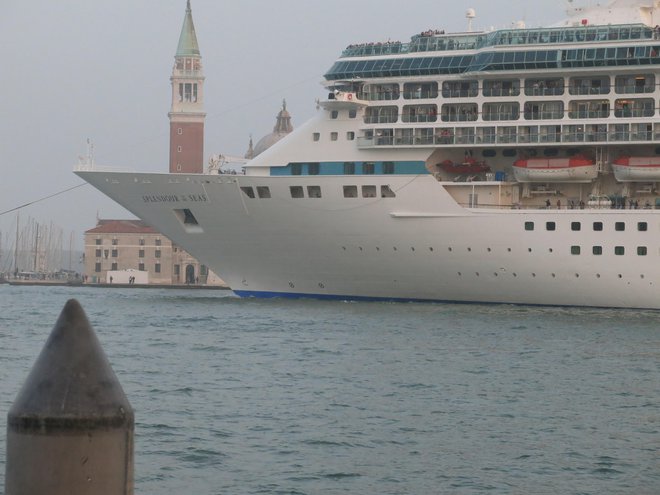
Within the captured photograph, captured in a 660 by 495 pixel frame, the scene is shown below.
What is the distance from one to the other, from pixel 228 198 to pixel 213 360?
15486mm

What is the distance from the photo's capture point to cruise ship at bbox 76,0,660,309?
39.2 meters

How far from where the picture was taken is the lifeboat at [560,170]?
40.1 m

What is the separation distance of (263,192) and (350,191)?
269 cm

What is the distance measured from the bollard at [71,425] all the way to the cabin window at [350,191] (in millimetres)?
34010

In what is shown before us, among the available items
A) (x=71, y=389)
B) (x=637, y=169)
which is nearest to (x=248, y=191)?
(x=637, y=169)

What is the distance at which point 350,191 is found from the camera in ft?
134

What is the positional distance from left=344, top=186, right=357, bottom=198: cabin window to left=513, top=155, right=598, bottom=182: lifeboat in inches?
193

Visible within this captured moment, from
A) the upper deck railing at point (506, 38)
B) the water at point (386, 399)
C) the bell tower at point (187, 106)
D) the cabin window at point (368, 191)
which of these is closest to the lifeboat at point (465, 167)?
the cabin window at point (368, 191)

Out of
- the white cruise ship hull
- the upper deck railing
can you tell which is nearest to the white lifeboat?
the upper deck railing

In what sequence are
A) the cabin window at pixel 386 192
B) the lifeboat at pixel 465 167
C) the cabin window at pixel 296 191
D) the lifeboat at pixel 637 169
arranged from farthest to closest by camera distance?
the lifeboat at pixel 465 167 < the cabin window at pixel 296 191 < the cabin window at pixel 386 192 < the lifeboat at pixel 637 169

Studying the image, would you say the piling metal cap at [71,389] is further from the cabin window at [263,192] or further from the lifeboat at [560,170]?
the cabin window at [263,192]

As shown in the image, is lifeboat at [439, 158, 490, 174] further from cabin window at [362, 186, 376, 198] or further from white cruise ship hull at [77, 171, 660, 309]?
cabin window at [362, 186, 376, 198]

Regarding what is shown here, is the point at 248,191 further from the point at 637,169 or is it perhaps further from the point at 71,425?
the point at 71,425

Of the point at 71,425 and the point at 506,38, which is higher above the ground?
the point at 506,38
